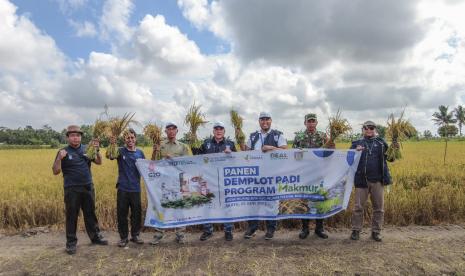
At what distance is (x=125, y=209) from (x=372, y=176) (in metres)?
4.28

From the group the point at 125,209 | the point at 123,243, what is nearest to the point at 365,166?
the point at 125,209

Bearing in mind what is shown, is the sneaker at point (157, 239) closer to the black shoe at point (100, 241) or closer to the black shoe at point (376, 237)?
the black shoe at point (100, 241)

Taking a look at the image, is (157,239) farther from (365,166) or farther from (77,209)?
(365,166)

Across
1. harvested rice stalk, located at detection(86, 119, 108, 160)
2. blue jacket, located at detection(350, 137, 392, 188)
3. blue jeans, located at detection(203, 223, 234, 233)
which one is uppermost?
harvested rice stalk, located at detection(86, 119, 108, 160)

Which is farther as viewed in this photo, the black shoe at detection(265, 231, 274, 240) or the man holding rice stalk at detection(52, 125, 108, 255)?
the black shoe at detection(265, 231, 274, 240)

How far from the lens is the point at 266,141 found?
6180mm

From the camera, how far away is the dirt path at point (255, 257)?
15.7 ft

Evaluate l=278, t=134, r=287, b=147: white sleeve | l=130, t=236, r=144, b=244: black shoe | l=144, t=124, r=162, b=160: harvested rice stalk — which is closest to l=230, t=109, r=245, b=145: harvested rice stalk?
l=278, t=134, r=287, b=147: white sleeve

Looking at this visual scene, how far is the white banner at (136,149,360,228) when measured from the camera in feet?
20.0

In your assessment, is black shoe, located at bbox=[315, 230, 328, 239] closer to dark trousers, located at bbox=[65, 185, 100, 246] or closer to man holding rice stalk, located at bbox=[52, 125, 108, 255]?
dark trousers, located at bbox=[65, 185, 100, 246]

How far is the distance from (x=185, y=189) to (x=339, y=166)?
2759 millimetres

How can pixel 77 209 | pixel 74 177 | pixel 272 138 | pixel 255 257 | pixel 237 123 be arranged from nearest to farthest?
pixel 255 257 < pixel 74 177 < pixel 77 209 < pixel 272 138 < pixel 237 123

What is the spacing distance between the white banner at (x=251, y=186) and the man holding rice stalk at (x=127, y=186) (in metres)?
0.22

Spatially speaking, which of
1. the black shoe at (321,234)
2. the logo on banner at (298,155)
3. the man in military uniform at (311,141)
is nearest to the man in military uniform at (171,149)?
the logo on banner at (298,155)
